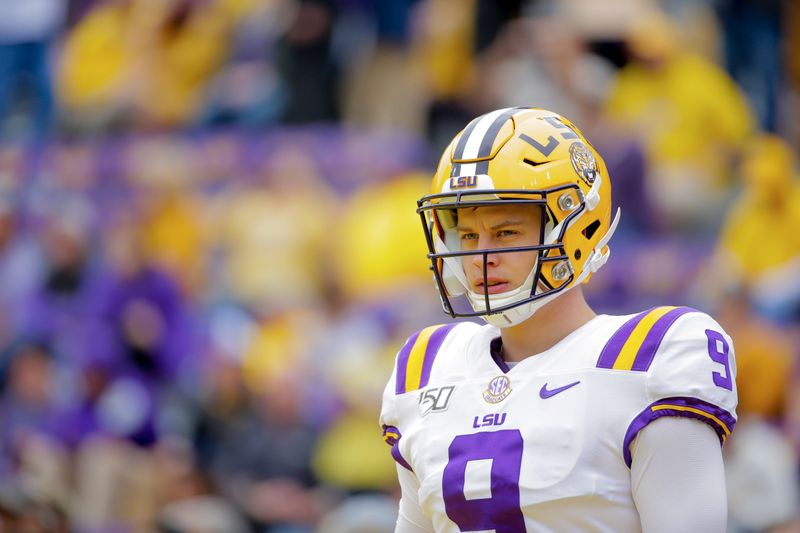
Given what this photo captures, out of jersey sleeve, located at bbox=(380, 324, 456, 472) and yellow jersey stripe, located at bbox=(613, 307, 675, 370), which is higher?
yellow jersey stripe, located at bbox=(613, 307, 675, 370)

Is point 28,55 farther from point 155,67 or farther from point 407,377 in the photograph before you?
point 407,377

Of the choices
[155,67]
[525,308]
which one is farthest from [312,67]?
[525,308]

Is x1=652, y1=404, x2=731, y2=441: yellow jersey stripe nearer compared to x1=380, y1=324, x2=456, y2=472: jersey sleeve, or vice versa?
x1=652, y1=404, x2=731, y2=441: yellow jersey stripe

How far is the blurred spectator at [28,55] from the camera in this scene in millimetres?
10234

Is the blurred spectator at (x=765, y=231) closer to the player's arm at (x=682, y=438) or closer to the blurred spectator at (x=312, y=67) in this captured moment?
the blurred spectator at (x=312, y=67)

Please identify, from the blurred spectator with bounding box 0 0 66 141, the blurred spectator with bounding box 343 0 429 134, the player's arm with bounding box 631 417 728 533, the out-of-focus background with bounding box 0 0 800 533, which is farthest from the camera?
the blurred spectator with bounding box 0 0 66 141

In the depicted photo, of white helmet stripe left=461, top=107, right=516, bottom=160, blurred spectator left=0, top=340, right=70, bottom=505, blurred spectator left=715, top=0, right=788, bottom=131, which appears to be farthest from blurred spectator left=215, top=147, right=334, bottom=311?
white helmet stripe left=461, top=107, right=516, bottom=160

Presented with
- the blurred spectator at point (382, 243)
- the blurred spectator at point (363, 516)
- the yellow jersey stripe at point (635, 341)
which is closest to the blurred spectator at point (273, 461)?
the blurred spectator at point (363, 516)

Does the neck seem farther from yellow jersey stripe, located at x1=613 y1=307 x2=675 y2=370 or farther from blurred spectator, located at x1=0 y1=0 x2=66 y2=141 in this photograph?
blurred spectator, located at x1=0 y1=0 x2=66 y2=141

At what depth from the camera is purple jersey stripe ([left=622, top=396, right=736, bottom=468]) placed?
217cm

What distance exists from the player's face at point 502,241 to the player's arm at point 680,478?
40 cm

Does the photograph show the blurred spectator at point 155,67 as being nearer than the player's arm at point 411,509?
No

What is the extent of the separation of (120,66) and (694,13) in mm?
4730

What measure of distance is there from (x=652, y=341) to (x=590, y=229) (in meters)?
0.31
